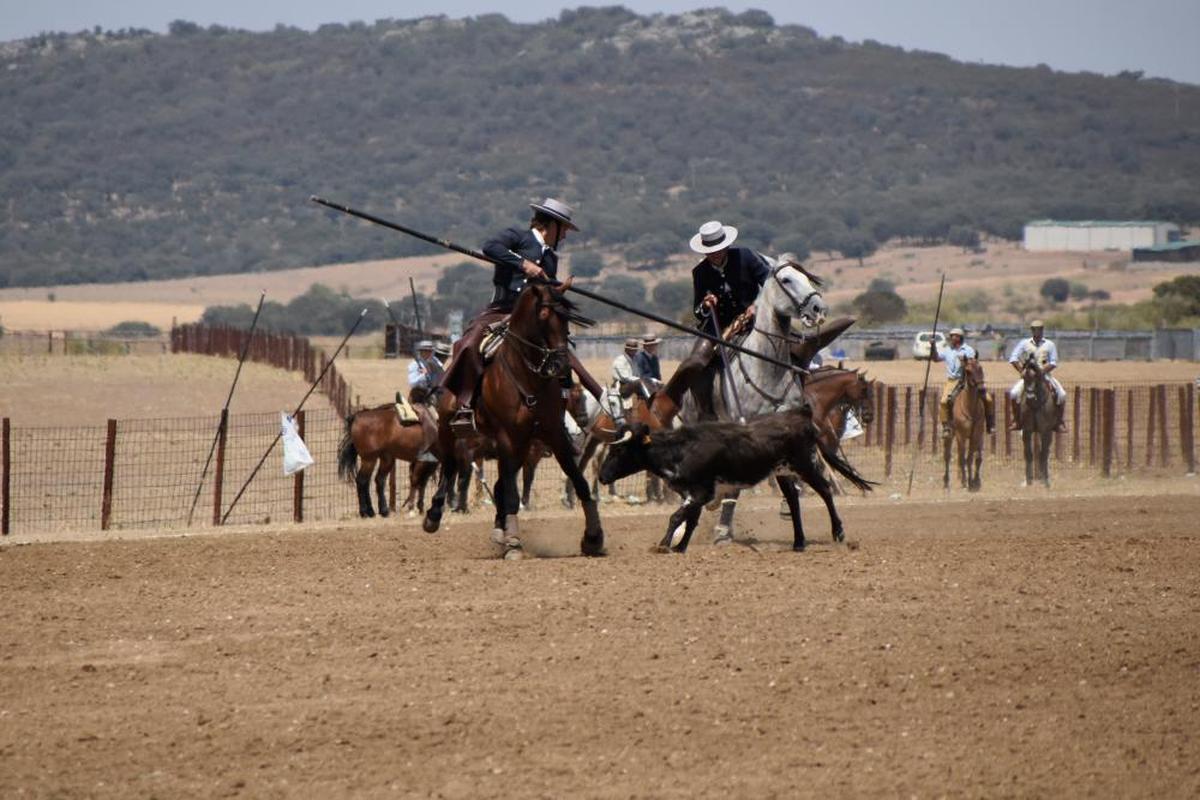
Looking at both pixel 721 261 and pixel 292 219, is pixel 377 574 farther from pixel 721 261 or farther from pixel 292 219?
pixel 292 219

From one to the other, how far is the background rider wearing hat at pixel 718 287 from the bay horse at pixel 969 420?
1248 cm

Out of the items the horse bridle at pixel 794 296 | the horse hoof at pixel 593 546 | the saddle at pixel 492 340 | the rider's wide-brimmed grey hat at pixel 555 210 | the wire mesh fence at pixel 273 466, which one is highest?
the rider's wide-brimmed grey hat at pixel 555 210

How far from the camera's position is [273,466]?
32594 millimetres

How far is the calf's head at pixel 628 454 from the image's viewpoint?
627 inches

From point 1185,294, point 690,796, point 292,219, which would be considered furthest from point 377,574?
point 292,219

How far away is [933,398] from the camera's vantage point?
34094 mm

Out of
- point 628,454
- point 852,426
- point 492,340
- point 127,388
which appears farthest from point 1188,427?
point 127,388

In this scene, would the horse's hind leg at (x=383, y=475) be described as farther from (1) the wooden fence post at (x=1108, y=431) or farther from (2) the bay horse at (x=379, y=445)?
(1) the wooden fence post at (x=1108, y=431)

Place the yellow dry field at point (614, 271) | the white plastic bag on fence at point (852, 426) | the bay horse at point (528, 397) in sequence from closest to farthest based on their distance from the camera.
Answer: the bay horse at point (528, 397)
the white plastic bag on fence at point (852, 426)
the yellow dry field at point (614, 271)

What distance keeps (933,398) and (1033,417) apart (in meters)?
4.34

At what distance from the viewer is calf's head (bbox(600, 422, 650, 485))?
52.3ft

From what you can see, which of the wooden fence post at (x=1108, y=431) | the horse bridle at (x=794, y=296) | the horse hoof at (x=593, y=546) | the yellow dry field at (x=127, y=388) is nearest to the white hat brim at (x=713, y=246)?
the horse bridle at (x=794, y=296)

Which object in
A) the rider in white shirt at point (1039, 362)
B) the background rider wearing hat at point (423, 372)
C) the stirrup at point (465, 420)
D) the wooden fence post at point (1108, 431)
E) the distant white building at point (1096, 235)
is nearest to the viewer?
the stirrup at point (465, 420)

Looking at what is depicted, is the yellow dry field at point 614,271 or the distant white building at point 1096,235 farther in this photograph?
the distant white building at point 1096,235
